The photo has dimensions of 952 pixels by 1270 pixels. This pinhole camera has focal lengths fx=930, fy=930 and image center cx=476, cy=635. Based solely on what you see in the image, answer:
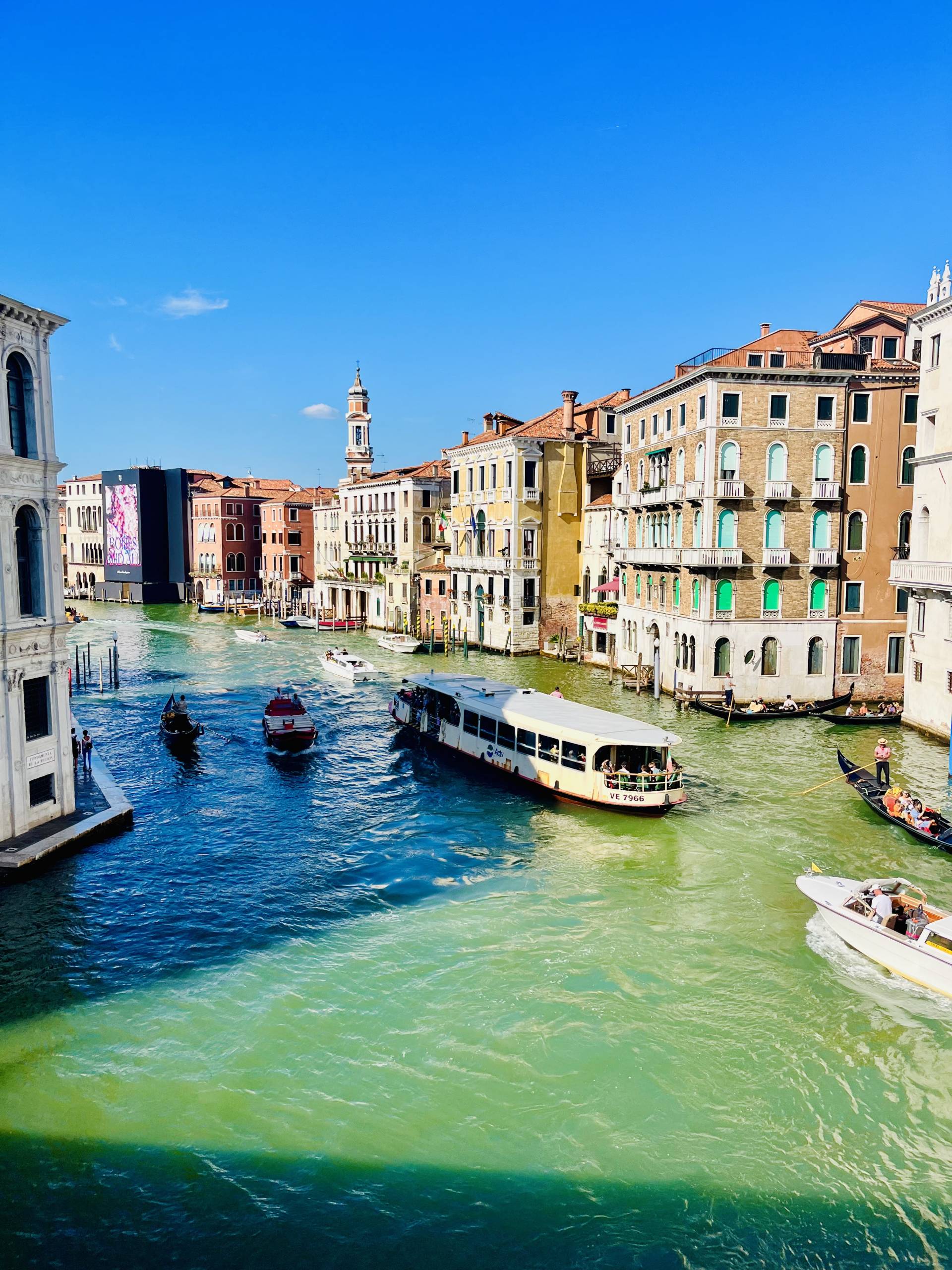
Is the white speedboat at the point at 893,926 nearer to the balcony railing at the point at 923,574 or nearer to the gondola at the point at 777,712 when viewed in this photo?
the balcony railing at the point at 923,574

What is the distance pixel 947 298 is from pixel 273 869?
22493 mm

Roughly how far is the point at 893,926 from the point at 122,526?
90558 mm

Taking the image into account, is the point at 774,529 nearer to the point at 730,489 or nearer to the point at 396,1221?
the point at 730,489

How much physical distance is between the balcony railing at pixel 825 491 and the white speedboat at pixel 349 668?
804 inches

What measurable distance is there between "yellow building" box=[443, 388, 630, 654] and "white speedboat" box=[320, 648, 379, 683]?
307 inches

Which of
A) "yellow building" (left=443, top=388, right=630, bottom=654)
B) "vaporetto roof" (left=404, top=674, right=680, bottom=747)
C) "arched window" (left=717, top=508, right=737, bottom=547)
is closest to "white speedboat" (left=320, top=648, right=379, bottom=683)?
"yellow building" (left=443, top=388, right=630, bottom=654)

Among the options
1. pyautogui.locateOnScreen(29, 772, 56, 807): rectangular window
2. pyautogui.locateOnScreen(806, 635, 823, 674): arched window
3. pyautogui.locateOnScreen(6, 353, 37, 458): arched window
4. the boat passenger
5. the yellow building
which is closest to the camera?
the boat passenger

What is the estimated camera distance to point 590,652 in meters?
43.8

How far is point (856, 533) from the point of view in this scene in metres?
31.6

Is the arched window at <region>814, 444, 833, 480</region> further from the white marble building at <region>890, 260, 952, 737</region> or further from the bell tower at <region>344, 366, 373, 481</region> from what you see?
the bell tower at <region>344, 366, 373, 481</region>

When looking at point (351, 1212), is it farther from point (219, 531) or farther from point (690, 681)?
point (219, 531)

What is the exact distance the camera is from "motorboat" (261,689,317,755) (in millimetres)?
26578

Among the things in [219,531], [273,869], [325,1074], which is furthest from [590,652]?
[219,531]

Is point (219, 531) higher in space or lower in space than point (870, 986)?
higher
